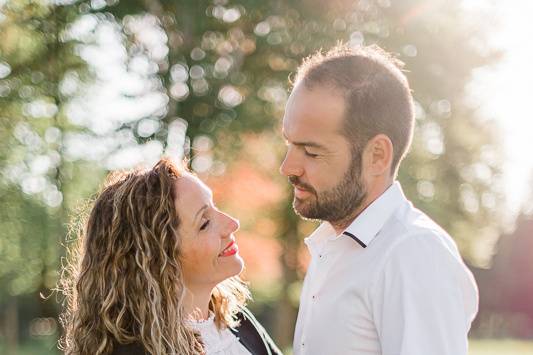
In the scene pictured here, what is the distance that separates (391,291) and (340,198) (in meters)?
0.49

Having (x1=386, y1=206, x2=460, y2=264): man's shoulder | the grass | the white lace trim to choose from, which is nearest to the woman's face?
the white lace trim

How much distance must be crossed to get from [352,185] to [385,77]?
422 millimetres

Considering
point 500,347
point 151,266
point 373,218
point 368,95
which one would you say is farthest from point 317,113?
point 500,347

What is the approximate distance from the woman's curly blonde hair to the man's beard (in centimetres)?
54

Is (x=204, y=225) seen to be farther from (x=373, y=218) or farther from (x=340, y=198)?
(x=373, y=218)

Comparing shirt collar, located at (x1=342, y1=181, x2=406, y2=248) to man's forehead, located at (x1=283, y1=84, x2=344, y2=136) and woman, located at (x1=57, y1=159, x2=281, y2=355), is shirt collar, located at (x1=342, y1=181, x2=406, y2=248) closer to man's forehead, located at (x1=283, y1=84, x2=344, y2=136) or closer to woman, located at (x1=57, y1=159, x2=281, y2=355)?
man's forehead, located at (x1=283, y1=84, x2=344, y2=136)

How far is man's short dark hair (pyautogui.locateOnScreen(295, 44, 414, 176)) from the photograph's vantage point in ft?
10.0

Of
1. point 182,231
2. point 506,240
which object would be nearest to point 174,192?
point 182,231

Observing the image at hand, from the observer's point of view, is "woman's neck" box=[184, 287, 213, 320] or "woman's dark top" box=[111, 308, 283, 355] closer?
"woman's neck" box=[184, 287, 213, 320]

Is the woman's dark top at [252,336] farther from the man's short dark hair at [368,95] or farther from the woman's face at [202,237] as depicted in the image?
the man's short dark hair at [368,95]

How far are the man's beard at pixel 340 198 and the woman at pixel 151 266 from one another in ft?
1.29

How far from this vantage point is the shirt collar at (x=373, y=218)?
9.75 ft

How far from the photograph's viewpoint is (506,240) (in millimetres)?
33969

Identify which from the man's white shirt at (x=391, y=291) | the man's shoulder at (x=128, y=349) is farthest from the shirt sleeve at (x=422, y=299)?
the man's shoulder at (x=128, y=349)
